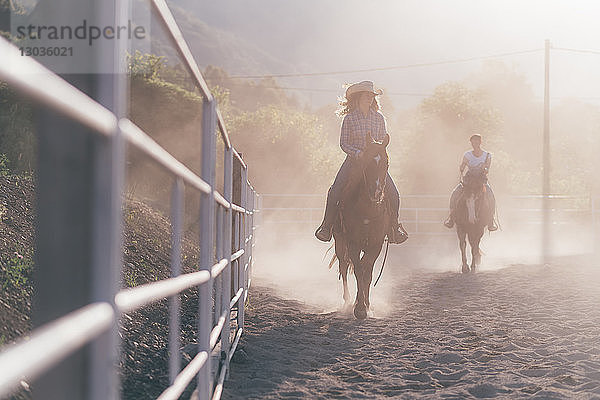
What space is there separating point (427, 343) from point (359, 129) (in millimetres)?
2417

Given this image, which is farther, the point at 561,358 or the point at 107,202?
the point at 561,358

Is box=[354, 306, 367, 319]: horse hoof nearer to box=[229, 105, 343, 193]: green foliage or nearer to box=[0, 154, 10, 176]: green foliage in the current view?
box=[0, 154, 10, 176]: green foliage

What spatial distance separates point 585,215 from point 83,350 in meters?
33.1

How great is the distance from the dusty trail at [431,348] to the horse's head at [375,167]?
1.27 metres

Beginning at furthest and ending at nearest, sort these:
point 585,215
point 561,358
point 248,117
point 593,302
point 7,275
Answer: point 248,117 → point 585,215 → point 593,302 → point 561,358 → point 7,275

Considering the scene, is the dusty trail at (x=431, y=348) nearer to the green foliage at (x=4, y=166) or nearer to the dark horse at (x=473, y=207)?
the dark horse at (x=473, y=207)

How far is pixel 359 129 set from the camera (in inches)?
291

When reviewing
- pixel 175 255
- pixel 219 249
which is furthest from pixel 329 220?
pixel 175 255

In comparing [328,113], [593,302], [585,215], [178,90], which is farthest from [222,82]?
[593,302]

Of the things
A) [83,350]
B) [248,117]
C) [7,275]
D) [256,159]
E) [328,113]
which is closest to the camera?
[83,350]

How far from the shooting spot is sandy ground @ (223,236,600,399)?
445cm

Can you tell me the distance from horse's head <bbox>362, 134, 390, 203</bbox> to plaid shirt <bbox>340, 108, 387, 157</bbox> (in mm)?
366

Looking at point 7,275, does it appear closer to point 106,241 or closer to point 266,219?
point 106,241

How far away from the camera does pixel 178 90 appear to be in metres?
20.0
